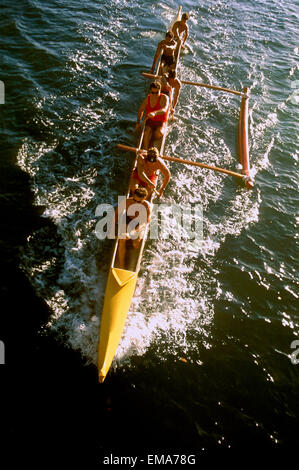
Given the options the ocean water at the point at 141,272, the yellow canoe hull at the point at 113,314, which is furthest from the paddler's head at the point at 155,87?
the yellow canoe hull at the point at 113,314

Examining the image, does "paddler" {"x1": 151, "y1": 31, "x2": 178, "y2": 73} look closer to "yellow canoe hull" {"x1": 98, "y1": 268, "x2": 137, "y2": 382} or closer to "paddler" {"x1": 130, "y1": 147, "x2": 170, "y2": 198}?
"paddler" {"x1": 130, "y1": 147, "x2": 170, "y2": 198}

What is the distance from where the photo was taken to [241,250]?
7551 millimetres

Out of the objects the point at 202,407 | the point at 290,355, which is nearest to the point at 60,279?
the point at 202,407

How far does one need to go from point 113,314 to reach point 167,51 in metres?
11.0

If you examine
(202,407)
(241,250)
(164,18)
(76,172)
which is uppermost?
(164,18)

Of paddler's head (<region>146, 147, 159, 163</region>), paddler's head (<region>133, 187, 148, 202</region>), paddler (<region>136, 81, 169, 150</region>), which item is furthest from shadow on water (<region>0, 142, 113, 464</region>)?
paddler (<region>136, 81, 169, 150</region>)

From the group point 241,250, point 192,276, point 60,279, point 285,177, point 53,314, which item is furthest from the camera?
point 285,177

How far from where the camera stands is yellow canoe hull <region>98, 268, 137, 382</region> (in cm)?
479

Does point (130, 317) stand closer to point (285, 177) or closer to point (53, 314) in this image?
point (53, 314)

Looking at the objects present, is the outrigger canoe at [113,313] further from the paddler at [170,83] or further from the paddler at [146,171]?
the paddler at [170,83]

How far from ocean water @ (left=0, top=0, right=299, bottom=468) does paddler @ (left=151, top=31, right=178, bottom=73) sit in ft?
4.17

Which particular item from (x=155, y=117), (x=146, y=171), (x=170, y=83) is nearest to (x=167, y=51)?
(x=170, y=83)

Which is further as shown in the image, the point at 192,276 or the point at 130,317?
the point at 192,276

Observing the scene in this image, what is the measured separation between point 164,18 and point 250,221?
14.7 m
